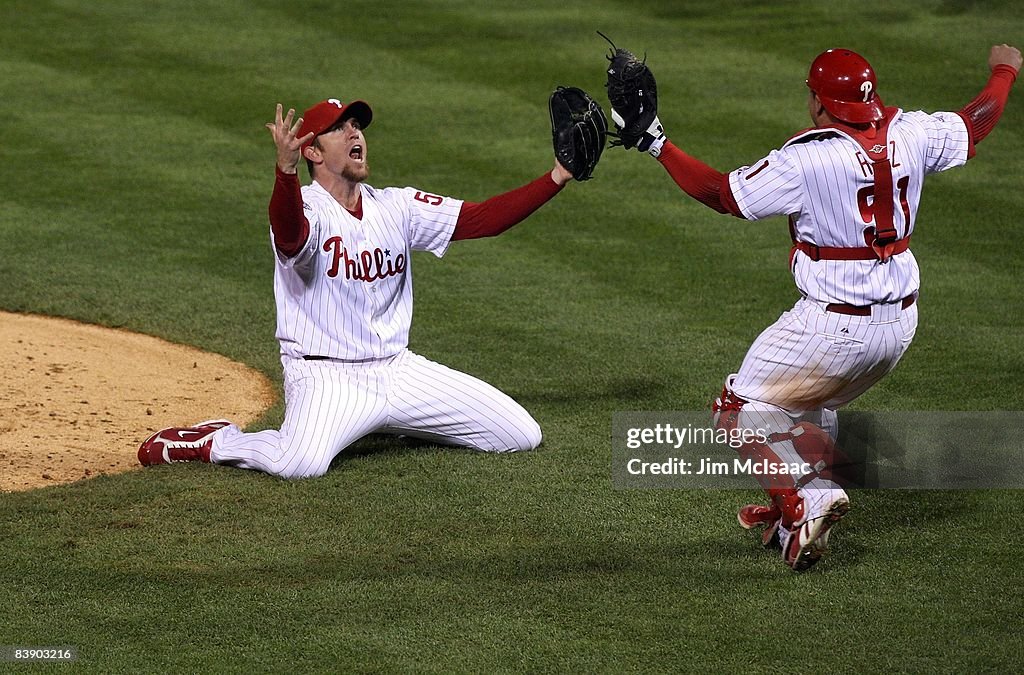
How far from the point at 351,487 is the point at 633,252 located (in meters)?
3.85

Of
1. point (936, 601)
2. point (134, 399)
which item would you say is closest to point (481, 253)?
point (134, 399)

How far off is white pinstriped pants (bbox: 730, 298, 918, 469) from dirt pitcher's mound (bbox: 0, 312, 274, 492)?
8.39 feet

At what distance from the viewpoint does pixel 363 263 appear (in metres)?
6.18

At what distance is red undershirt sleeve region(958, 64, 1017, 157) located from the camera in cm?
571

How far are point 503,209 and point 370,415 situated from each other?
1.00 m

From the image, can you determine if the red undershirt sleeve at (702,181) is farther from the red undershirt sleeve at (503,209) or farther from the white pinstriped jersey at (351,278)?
the white pinstriped jersey at (351,278)

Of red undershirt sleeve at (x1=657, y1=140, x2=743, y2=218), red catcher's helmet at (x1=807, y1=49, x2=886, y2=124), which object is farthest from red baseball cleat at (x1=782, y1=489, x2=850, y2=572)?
red catcher's helmet at (x1=807, y1=49, x2=886, y2=124)

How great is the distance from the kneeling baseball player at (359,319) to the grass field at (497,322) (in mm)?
148

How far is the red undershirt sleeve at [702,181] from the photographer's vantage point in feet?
17.7

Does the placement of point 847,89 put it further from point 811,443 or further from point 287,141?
point 287,141

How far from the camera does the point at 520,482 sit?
6.07 metres

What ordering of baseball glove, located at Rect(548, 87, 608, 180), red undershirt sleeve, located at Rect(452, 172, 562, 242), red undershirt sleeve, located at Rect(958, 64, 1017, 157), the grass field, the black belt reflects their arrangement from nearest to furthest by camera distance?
the grass field, the black belt, red undershirt sleeve, located at Rect(958, 64, 1017, 157), baseball glove, located at Rect(548, 87, 608, 180), red undershirt sleeve, located at Rect(452, 172, 562, 242)

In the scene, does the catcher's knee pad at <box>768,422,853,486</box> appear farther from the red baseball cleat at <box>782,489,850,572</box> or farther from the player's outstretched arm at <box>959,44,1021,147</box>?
the player's outstretched arm at <box>959,44,1021,147</box>

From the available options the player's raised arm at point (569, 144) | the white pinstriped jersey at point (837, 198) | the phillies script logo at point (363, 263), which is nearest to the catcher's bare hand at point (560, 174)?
the player's raised arm at point (569, 144)
